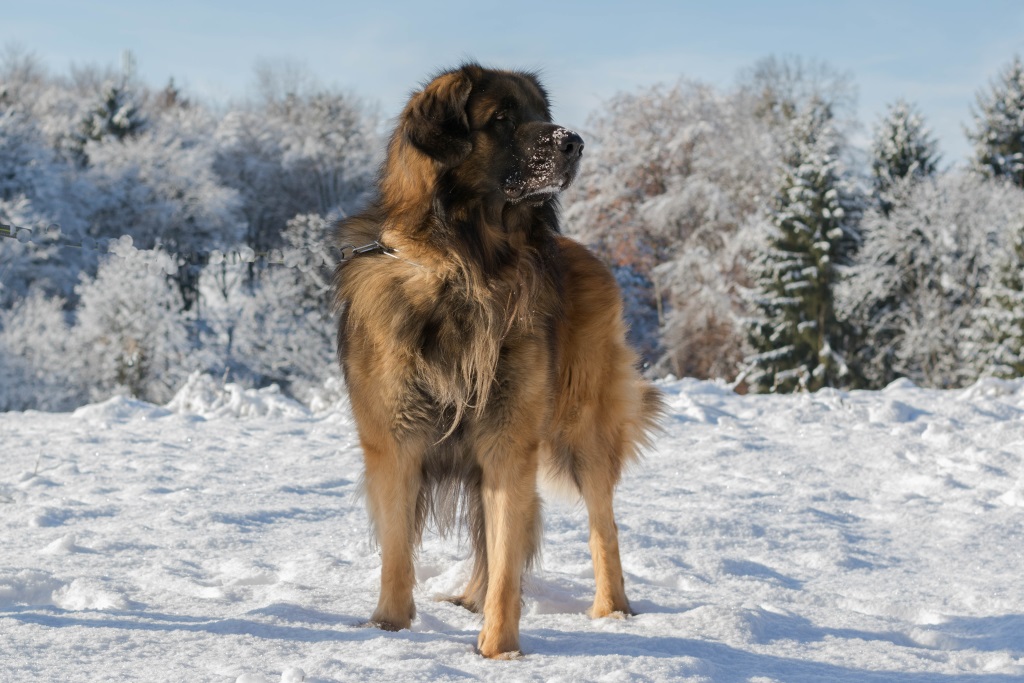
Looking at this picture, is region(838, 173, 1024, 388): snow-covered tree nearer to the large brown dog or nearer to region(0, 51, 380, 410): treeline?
region(0, 51, 380, 410): treeline

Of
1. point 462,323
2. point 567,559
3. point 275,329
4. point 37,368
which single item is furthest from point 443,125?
point 275,329

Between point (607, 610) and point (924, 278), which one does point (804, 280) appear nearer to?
point (924, 278)

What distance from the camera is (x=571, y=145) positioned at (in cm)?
345

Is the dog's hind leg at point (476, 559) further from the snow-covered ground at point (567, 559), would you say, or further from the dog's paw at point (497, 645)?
the dog's paw at point (497, 645)

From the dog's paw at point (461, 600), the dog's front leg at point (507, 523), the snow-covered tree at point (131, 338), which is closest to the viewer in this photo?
the dog's front leg at point (507, 523)

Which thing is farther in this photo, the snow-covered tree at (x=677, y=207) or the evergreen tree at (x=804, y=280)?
the snow-covered tree at (x=677, y=207)

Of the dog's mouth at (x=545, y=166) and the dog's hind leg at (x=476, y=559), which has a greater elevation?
the dog's mouth at (x=545, y=166)

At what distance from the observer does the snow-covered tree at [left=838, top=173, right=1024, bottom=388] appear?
32.0m

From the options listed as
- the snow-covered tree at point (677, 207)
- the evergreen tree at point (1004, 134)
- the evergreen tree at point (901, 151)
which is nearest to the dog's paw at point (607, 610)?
the snow-covered tree at point (677, 207)

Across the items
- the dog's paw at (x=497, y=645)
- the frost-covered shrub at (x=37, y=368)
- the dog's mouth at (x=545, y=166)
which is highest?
the dog's mouth at (x=545, y=166)

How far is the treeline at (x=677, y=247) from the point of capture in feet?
90.4

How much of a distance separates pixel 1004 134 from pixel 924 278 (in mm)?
9869

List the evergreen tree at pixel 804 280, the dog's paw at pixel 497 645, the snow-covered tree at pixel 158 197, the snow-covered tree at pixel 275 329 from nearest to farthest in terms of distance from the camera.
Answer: the dog's paw at pixel 497 645 < the snow-covered tree at pixel 275 329 < the evergreen tree at pixel 804 280 < the snow-covered tree at pixel 158 197

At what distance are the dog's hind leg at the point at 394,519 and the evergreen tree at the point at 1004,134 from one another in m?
40.3
